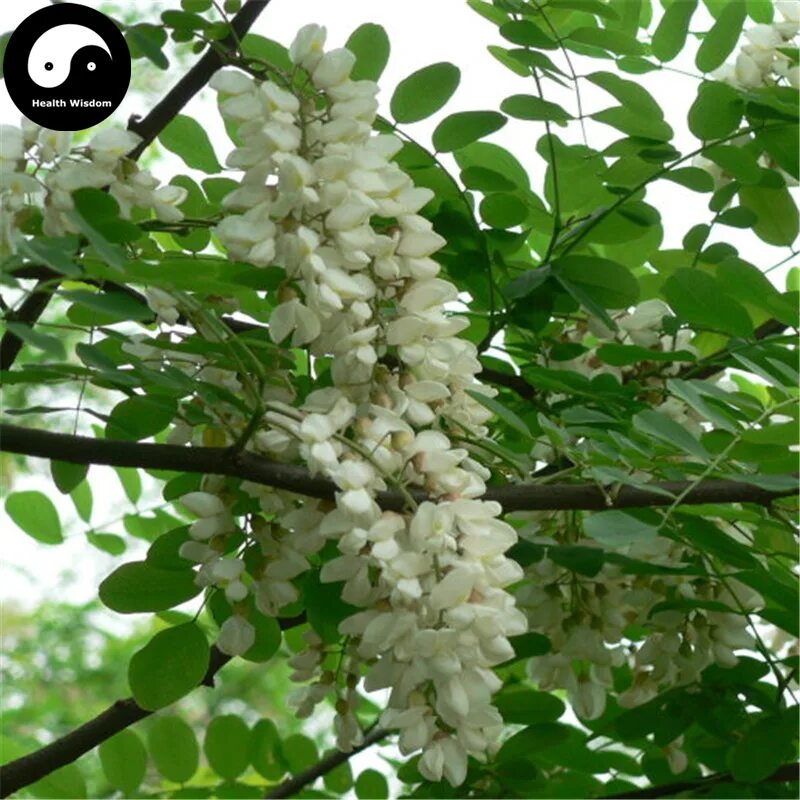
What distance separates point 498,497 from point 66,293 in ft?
0.61

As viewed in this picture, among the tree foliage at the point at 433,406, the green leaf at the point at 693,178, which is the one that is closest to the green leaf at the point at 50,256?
the tree foliage at the point at 433,406

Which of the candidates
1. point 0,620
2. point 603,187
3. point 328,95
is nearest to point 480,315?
point 603,187

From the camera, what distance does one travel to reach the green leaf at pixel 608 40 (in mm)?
649

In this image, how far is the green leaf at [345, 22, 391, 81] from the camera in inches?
25.5

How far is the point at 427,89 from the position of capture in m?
0.65

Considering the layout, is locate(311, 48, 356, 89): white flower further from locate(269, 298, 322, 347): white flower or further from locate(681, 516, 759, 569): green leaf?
locate(681, 516, 759, 569): green leaf

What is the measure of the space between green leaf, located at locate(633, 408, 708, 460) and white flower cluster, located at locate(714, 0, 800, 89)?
0.78ft

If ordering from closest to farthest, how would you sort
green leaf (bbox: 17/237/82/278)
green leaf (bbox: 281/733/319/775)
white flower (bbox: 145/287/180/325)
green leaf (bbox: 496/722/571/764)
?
green leaf (bbox: 17/237/82/278) < white flower (bbox: 145/287/180/325) < green leaf (bbox: 496/722/571/764) < green leaf (bbox: 281/733/319/775)

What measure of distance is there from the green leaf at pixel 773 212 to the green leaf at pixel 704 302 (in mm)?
97

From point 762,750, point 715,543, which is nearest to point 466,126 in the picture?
point 715,543

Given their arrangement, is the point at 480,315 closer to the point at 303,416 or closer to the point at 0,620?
the point at 303,416

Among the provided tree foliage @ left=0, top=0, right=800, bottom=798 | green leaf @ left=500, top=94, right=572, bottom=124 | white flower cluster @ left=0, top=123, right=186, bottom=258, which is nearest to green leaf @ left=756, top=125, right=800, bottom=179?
tree foliage @ left=0, top=0, right=800, bottom=798

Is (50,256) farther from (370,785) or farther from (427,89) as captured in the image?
(370,785)

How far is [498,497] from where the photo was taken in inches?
21.0
